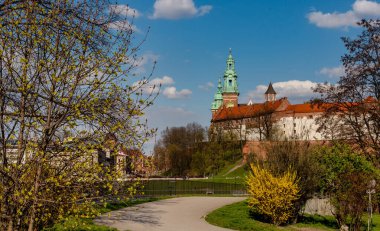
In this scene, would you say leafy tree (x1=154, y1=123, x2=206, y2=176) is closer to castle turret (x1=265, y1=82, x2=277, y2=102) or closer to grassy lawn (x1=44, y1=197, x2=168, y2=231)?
castle turret (x1=265, y1=82, x2=277, y2=102)

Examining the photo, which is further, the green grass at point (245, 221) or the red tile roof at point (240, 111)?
the red tile roof at point (240, 111)

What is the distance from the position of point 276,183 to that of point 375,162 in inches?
388

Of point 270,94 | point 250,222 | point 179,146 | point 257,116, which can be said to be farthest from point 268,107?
point 250,222

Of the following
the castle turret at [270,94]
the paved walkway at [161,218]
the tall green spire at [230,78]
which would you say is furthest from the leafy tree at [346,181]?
the tall green spire at [230,78]

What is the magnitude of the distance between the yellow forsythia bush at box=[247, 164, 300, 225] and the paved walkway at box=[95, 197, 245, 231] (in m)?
2.47

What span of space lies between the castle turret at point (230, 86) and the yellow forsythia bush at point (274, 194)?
113 m

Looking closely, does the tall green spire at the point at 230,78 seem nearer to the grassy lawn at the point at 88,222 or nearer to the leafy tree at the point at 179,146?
the leafy tree at the point at 179,146

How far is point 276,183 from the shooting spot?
16.9m

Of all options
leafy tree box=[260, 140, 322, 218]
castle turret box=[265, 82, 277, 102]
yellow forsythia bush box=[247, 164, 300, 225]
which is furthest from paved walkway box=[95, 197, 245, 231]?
castle turret box=[265, 82, 277, 102]

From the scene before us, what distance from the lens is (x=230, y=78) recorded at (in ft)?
446

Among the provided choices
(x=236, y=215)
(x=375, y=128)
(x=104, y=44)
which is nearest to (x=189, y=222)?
(x=236, y=215)

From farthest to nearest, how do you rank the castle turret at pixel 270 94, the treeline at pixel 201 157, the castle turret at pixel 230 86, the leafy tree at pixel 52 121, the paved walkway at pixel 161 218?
the castle turret at pixel 230 86 → the castle turret at pixel 270 94 → the treeline at pixel 201 157 → the paved walkway at pixel 161 218 → the leafy tree at pixel 52 121

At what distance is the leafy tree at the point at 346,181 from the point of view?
16.8 m

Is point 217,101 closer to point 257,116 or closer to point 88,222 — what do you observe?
point 257,116
